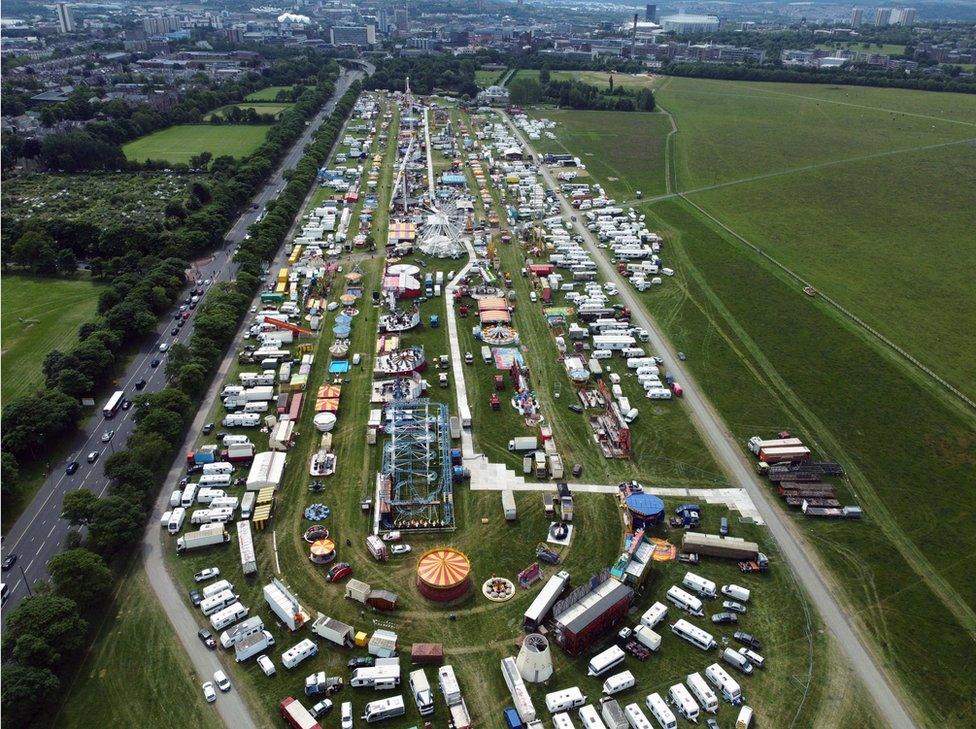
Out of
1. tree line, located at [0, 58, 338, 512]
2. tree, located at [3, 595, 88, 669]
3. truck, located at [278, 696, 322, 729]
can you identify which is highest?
tree line, located at [0, 58, 338, 512]

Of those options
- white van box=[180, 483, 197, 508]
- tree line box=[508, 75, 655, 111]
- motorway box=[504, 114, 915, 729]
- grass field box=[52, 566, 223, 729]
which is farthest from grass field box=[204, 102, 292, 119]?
grass field box=[52, 566, 223, 729]

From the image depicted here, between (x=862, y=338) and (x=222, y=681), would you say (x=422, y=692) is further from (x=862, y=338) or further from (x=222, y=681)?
(x=862, y=338)

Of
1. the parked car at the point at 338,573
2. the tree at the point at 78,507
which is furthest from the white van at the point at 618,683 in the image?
the tree at the point at 78,507

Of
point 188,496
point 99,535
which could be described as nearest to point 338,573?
point 188,496

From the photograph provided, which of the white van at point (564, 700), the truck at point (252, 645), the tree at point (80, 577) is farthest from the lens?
the tree at point (80, 577)

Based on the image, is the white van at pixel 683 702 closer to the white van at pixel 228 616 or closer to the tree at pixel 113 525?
the white van at pixel 228 616

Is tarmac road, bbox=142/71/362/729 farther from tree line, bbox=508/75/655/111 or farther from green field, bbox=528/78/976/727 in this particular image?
tree line, bbox=508/75/655/111

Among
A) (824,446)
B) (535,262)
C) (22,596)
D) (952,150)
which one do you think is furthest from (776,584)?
(952,150)
